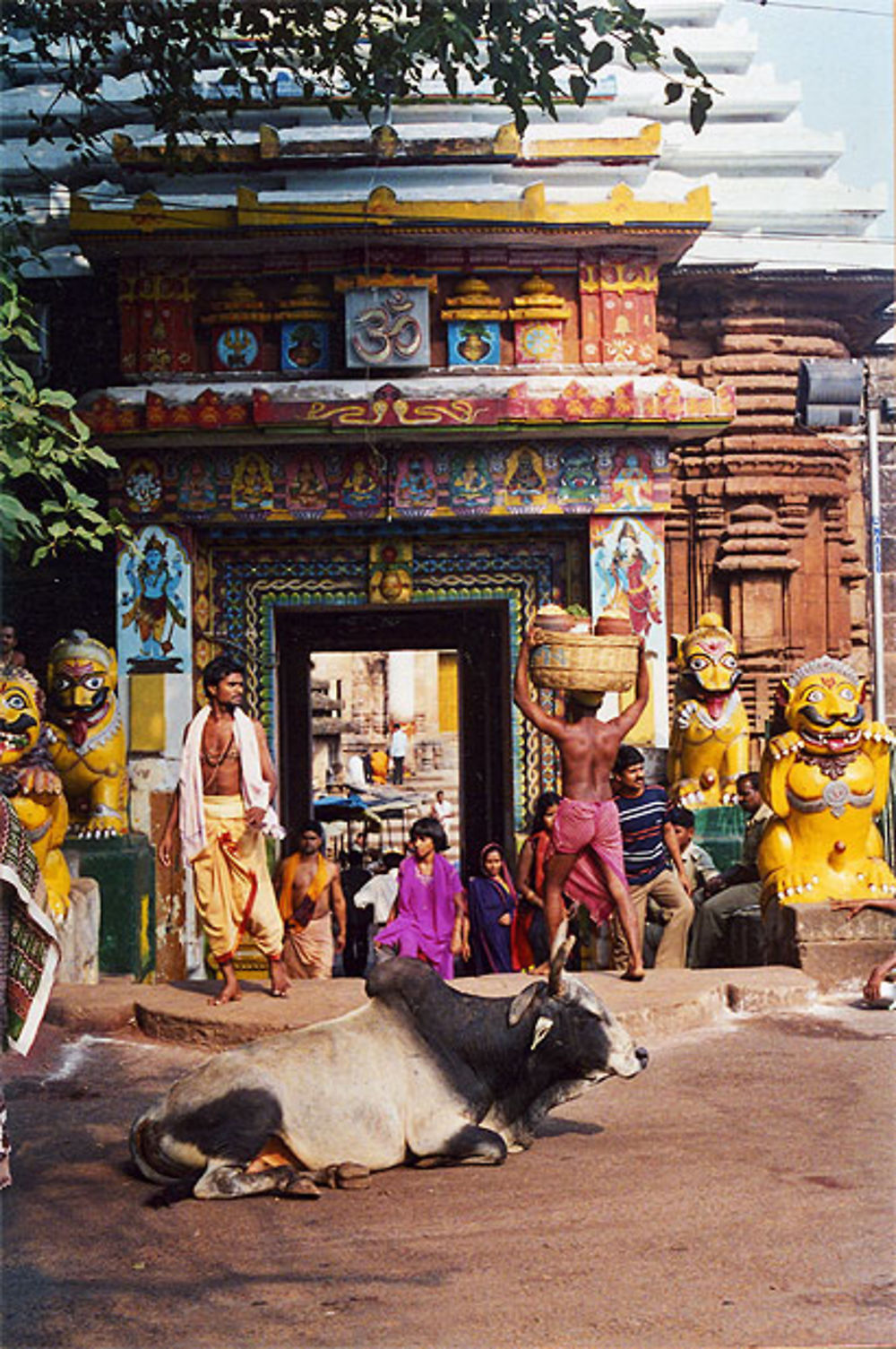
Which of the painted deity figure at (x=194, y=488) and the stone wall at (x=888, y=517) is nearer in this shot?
the painted deity figure at (x=194, y=488)

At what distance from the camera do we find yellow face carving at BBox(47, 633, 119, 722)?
35.4 feet

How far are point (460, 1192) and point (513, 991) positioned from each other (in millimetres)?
2606

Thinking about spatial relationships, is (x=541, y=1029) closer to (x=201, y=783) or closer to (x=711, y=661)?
(x=201, y=783)

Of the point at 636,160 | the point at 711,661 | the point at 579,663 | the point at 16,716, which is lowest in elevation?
the point at 16,716

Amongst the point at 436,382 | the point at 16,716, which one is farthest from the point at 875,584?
the point at 16,716

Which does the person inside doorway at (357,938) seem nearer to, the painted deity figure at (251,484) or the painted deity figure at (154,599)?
the painted deity figure at (154,599)

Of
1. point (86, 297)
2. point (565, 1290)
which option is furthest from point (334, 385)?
point (565, 1290)

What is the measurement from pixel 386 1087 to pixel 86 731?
19.3ft

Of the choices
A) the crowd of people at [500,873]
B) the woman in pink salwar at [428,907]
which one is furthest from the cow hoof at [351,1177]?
the woman in pink salwar at [428,907]

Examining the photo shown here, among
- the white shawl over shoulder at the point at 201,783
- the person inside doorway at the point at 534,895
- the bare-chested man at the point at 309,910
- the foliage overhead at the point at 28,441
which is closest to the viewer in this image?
the foliage overhead at the point at 28,441

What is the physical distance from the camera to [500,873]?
397 inches

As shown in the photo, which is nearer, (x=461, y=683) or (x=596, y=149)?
(x=596, y=149)

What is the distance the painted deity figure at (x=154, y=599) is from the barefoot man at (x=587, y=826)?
4457mm

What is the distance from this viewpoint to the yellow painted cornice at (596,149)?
12367 millimetres
